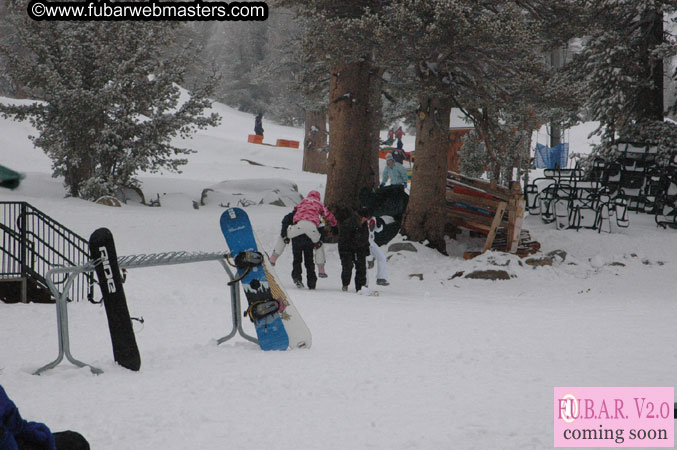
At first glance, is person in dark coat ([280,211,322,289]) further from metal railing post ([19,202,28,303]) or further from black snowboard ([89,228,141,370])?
black snowboard ([89,228,141,370])

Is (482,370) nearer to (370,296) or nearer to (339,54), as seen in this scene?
(370,296)

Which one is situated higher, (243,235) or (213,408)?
(243,235)

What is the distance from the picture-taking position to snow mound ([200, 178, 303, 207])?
22.6 metres

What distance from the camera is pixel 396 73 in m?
→ 14.6

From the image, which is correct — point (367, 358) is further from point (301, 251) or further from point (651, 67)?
point (651, 67)

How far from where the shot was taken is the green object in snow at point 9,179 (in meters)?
1.95

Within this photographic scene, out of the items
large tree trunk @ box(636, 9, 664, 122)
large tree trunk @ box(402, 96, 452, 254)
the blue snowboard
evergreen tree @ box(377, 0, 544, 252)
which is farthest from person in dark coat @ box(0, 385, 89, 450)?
large tree trunk @ box(636, 9, 664, 122)

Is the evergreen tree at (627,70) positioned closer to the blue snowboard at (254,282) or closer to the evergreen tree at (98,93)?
the evergreen tree at (98,93)

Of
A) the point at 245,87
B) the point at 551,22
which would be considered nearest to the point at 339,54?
the point at 551,22

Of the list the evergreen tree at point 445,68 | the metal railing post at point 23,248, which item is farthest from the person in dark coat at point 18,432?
the evergreen tree at point 445,68

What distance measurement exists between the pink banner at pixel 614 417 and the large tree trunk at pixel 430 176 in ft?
33.4

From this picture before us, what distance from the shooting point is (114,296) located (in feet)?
19.4

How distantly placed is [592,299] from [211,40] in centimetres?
6480

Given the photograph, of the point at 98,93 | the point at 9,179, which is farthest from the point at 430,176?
the point at 9,179
